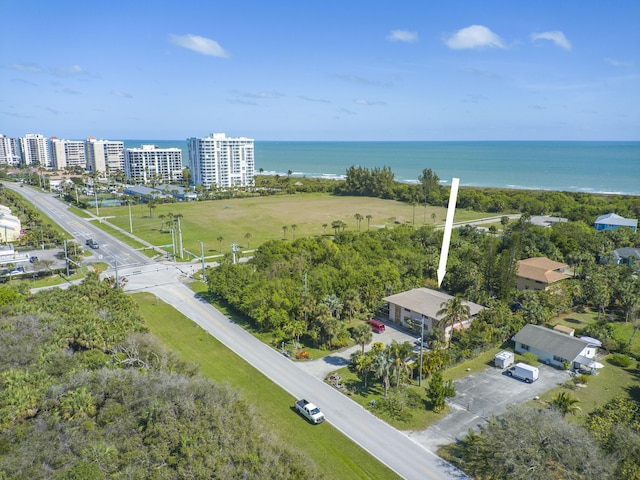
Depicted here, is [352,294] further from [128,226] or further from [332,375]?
[128,226]

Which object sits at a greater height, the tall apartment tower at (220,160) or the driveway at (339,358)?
the tall apartment tower at (220,160)

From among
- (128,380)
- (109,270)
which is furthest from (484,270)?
(109,270)

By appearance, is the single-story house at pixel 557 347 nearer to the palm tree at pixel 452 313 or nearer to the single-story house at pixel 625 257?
the palm tree at pixel 452 313

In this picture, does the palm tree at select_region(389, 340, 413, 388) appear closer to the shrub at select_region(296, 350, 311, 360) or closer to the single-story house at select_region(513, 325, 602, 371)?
the shrub at select_region(296, 350, 311, 360)

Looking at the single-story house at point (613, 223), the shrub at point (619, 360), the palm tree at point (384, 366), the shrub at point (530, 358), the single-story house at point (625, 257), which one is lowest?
the shrub at point (530, 358)

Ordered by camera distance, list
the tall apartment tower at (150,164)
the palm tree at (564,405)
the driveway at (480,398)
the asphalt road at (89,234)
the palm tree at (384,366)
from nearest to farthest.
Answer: the driveway at (480,398) < the palm tree at (564,405) < the palm tree at (384,366) < the asphalt road at (89,234) < the tall apartment tower at (150,164)

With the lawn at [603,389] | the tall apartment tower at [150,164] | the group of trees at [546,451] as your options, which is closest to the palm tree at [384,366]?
the group of trees at [546,451]
